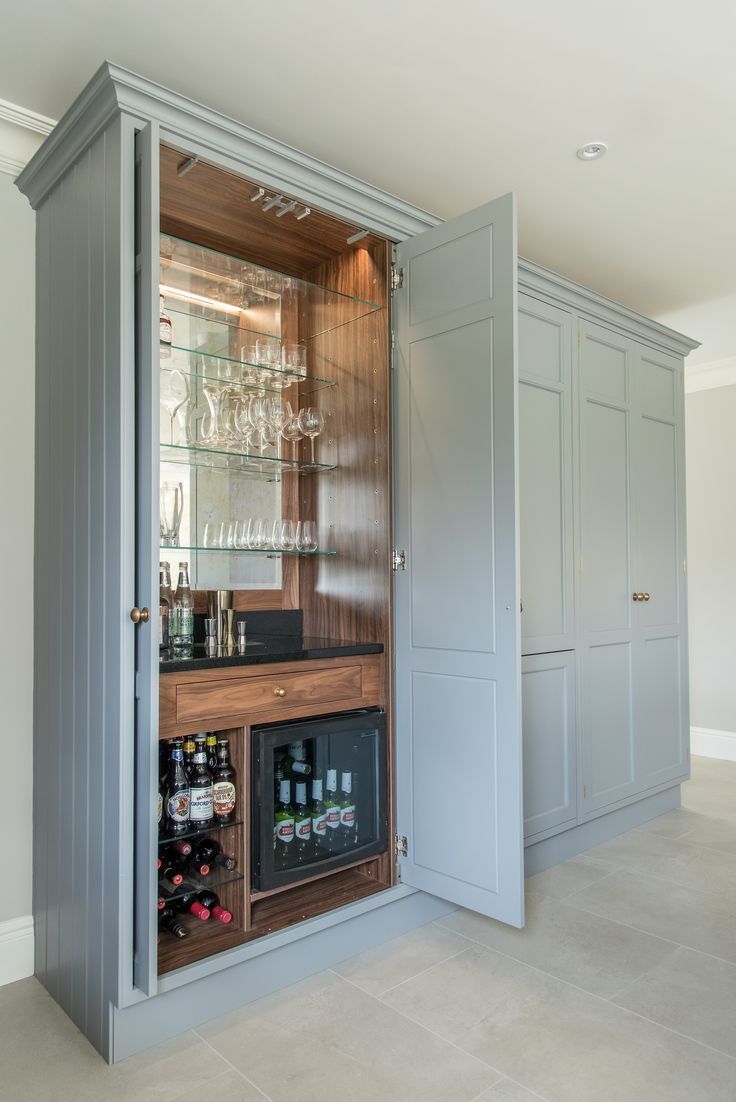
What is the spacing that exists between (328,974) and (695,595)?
12.6ft

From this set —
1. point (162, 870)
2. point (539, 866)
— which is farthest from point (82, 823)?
point (539, 866)

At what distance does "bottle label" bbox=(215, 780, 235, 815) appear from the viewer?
220 centimetres

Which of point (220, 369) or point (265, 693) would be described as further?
point (220, 369)

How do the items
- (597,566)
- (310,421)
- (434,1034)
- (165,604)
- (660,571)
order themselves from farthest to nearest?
(660,571) → (597,566) → (310,421) → (165,604) → (434,1034)

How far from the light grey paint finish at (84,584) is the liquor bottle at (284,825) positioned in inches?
21.5

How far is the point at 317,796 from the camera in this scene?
247 cm

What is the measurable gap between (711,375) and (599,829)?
320 centimetres

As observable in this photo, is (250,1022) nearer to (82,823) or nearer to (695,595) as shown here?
(82,823)

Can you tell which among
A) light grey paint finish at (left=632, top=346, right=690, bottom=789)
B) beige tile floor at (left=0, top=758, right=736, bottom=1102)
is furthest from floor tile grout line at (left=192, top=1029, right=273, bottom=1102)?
light grey paint finish at (left=632, top=346, right=690, bottom=789)

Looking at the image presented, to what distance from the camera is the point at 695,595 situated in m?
5.21

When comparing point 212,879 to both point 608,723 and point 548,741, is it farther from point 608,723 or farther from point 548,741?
point 608,723

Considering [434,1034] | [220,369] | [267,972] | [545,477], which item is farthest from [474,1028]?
[220,369]

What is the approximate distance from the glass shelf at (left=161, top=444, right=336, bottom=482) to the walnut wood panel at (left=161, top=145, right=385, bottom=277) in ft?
2.45

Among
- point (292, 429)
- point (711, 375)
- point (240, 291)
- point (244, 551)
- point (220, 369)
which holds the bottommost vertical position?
point (244, 551)
